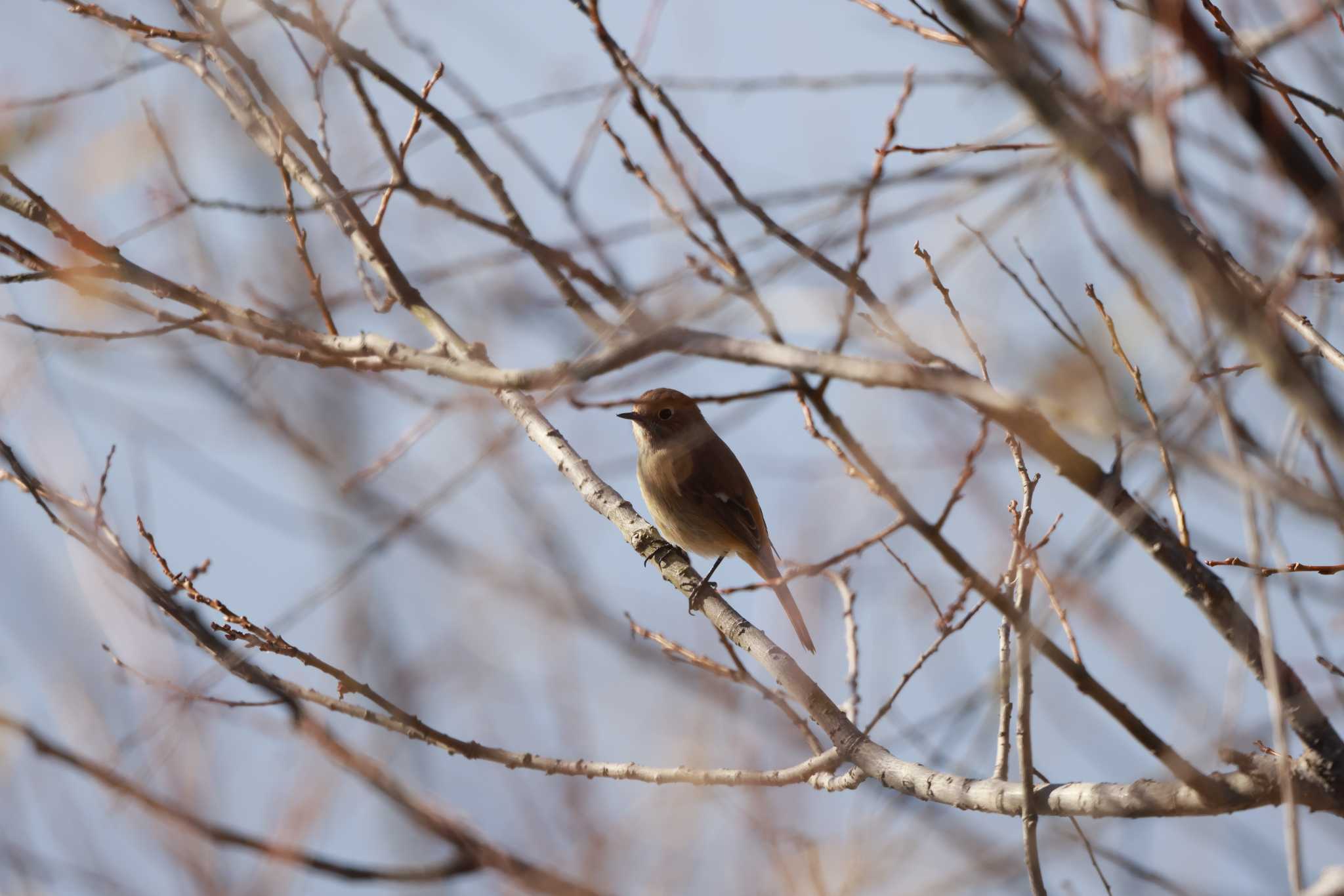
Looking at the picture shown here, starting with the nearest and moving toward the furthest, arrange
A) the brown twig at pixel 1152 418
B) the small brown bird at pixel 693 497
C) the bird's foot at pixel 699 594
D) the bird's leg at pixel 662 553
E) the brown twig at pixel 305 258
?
the brown twig at pixel 1152 418, the brown twig at pixel 305 258, the bird's foot at pixel 699 594, the bird's leg at pixel 662 553, the small brown bird at pixel 693 497

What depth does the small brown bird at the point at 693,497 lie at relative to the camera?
7.38 m

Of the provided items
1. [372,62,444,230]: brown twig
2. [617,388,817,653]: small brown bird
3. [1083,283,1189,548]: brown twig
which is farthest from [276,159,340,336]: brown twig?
[617,388,817,653]: small brown bird

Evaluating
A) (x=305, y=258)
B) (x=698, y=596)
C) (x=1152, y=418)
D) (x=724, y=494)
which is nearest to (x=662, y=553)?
(x=698, y=596)

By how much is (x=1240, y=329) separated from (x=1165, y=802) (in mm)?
1190

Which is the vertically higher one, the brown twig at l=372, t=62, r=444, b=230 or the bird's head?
the bird's head

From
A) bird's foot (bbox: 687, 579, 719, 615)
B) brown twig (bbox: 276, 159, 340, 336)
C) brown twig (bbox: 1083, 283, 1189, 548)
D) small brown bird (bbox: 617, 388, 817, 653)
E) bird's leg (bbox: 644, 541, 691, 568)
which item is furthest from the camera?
small brown bird (bbox: 617, 388, 817, 653)

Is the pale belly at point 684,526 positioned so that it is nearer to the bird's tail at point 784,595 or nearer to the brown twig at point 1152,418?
the bird's tail at point 784,595

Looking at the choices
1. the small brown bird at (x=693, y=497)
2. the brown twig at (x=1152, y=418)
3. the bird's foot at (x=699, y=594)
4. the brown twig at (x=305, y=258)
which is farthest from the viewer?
the small brown bird at (x=693, y=497)

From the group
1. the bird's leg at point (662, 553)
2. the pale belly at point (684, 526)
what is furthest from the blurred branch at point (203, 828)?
the pale belly at point (684, 526)

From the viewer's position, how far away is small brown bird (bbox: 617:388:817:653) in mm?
7379

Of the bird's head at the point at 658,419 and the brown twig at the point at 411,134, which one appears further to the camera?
the bird's head at the point at 658,419

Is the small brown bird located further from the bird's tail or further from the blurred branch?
the blurred branch

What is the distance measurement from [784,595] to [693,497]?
121 cm

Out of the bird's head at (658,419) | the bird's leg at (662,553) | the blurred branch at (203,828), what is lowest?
the blurred branch at (203,828)
